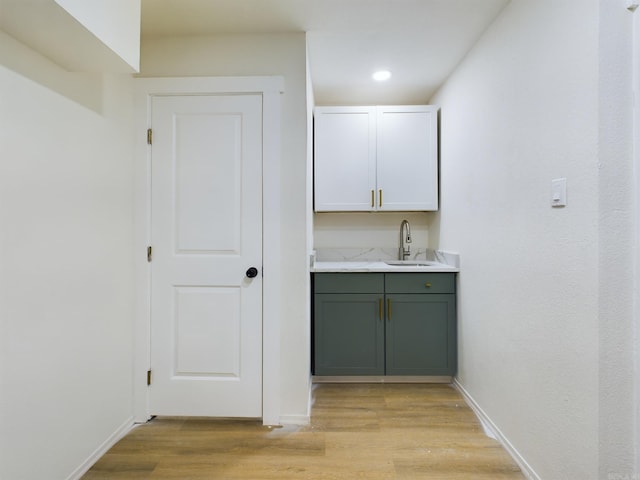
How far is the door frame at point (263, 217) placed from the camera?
2.00 m

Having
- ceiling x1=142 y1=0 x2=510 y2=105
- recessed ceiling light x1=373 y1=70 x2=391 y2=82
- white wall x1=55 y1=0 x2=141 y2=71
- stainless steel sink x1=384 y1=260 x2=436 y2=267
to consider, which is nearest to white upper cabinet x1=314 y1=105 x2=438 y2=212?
recessed ceiling light x1=373 y1=70 x2=391 y2=82

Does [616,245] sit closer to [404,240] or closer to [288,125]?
[288,125]

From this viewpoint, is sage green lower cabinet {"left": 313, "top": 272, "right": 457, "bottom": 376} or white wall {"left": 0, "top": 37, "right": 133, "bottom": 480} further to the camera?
sage green lower cabinet {"left": 313, "top": 272, "right": 457, "bottom": 376}

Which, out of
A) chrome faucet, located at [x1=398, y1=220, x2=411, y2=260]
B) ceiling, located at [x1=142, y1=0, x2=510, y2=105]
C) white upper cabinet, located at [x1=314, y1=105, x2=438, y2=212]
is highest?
ceiling, located at [x1=142, y1=0, x2=510, y2=105]

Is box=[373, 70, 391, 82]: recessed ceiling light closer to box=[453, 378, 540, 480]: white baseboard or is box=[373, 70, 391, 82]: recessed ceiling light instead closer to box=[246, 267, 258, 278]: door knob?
box=[246, 267, 258, 278]: door knob

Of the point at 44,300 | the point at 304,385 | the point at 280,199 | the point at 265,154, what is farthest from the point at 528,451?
the point at 44,300

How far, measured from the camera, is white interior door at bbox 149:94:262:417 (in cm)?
201

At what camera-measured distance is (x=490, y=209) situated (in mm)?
1948

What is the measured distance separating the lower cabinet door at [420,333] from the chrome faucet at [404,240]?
0.64m

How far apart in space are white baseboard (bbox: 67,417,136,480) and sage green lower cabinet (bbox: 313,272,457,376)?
126 centimetres

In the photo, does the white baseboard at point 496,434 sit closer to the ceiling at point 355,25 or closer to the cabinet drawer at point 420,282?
the cabinet drawer at point 420,282

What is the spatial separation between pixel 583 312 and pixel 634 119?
686 millimetres

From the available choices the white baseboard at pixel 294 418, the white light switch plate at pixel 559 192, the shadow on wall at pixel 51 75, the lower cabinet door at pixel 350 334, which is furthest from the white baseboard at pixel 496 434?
the shadow on wall at pixel 51 75

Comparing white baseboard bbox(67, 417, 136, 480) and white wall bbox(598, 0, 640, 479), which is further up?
white wall bbox(598, 0, 640, 479)
